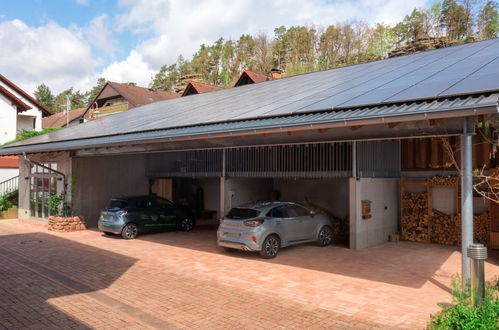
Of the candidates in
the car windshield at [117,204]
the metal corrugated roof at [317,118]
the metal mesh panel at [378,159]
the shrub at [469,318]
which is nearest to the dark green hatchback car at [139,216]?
the car windshield at [117,204]

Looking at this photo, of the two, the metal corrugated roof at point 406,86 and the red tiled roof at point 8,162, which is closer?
the metal corrugated roof at point 406,86

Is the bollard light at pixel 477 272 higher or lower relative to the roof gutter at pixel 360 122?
lower

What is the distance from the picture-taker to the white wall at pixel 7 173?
22.4 metres

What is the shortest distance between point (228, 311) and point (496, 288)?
4.64 metres

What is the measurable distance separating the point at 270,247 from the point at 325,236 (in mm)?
2581

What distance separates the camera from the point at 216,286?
816 cm

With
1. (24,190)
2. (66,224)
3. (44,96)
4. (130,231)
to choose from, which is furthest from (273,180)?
(44,96)

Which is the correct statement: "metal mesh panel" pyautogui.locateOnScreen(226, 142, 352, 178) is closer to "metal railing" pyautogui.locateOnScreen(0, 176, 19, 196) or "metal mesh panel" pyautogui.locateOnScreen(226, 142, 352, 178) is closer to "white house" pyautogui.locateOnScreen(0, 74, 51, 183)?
"metal railing" pyautogui.locateOnScreen(0, 176, 19, 196)

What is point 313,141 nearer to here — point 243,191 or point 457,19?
point 243,191

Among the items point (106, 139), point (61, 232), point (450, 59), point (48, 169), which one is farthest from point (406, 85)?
point (48, 169)

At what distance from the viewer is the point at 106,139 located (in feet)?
44.0

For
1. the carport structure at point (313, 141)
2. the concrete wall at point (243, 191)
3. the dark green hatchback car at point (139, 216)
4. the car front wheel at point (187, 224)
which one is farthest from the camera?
the car front wheel at point (187, 224)

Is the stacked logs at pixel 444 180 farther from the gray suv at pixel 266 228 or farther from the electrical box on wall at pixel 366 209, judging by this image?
the gray suv at pixel 266 228

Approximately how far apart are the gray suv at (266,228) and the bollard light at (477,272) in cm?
544
